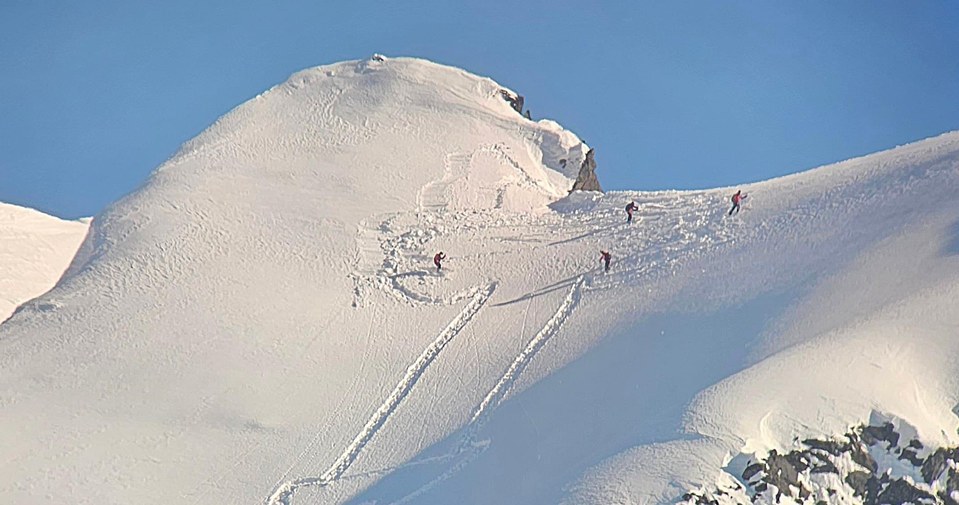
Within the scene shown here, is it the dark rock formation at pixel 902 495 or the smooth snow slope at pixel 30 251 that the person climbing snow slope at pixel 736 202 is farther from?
the smooth snow slope at pixel 30 251

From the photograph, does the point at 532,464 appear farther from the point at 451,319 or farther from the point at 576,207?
the point at 576,207

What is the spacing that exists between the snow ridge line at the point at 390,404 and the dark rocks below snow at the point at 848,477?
36.7 ft

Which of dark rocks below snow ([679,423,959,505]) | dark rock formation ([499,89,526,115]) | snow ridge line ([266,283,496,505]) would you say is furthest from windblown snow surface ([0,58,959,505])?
dark rock formation ([499,89,526,115])

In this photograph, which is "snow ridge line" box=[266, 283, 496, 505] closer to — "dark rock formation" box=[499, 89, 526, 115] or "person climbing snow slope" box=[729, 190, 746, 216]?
"person climbing snow slope" box=[729, 190, 746, 216]

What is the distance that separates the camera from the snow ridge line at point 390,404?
28.6 meters

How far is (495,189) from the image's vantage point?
49.2 m

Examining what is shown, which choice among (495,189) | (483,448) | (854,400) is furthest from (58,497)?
(495,189)

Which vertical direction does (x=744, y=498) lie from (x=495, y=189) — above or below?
below

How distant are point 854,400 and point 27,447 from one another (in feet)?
82.1

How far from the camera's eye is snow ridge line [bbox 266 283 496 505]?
2856 cm

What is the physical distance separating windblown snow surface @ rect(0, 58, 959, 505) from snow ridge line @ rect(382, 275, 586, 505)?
0.34 ft

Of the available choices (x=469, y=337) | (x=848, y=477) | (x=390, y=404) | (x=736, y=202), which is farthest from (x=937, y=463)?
(x=736, y=202)

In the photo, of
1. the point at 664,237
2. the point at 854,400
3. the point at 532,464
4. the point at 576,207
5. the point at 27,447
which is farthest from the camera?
the point at 576,207

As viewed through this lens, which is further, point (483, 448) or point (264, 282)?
point (264, 282)
